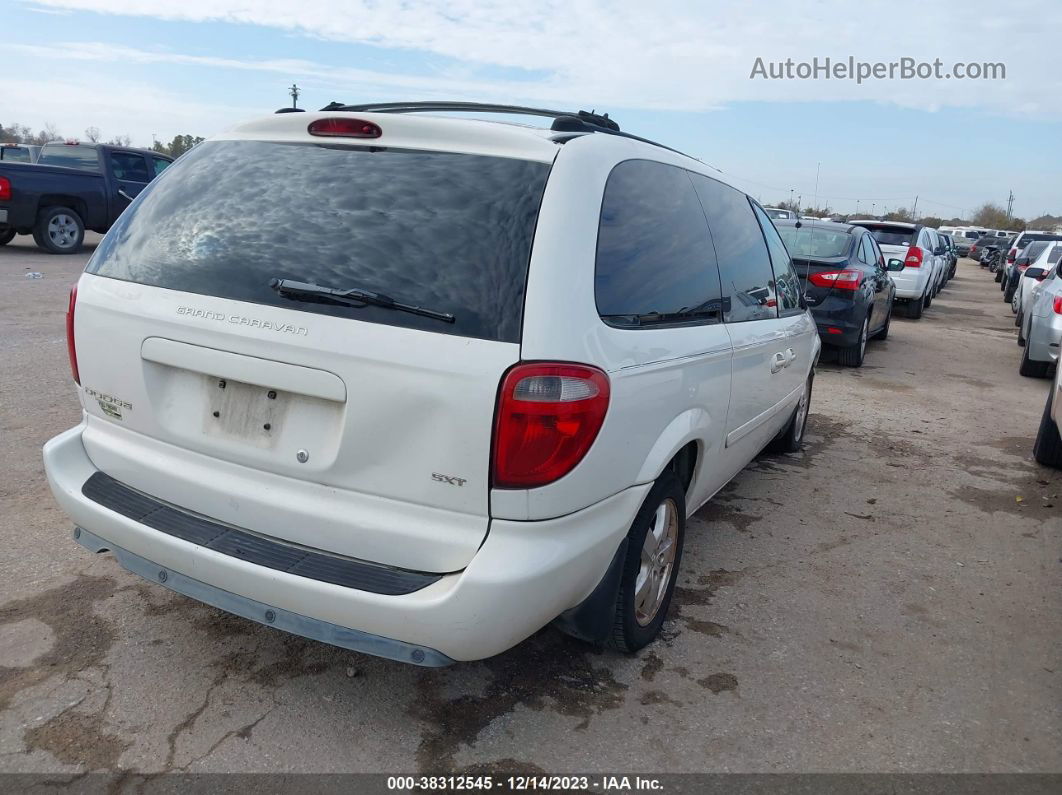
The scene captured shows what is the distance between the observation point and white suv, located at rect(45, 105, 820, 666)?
231 cm

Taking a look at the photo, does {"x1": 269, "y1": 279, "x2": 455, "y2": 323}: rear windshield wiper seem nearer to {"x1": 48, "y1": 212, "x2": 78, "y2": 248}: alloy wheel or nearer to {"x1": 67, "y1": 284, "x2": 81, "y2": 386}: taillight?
{"x1": 67, "y1": 284, "x2": 81, "y2": 386}: taillight

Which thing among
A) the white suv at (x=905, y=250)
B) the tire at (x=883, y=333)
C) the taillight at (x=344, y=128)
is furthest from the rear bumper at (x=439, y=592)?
the white suv at (x=905, y=250)

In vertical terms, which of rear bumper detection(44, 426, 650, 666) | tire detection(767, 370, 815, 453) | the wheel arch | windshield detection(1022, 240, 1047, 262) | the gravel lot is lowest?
the gravel lot

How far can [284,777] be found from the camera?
2416 mm

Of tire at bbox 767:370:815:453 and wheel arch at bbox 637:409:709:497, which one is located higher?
wheel arch at bbox 637:409:709:497

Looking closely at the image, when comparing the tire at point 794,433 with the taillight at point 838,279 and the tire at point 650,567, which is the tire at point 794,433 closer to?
the tire at point 650,567

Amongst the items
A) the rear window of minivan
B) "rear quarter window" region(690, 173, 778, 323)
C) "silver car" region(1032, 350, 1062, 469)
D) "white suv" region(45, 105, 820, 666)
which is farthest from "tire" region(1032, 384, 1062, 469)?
the rear window of minivan

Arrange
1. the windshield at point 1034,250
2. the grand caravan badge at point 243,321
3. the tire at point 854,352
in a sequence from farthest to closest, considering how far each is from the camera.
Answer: the windshield at point 1034,250 < the tire at point 854,352 < the grand caravan badge at point 243,321

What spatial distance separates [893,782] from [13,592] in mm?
3210

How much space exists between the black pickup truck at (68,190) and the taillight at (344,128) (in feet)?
38.2

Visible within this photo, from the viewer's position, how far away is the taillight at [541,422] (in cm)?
227

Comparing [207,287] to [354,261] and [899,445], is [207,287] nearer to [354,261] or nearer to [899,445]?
[354,261]

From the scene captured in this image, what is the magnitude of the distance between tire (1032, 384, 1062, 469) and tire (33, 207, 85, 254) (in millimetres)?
14332

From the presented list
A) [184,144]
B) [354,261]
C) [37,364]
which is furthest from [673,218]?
[184,144]
